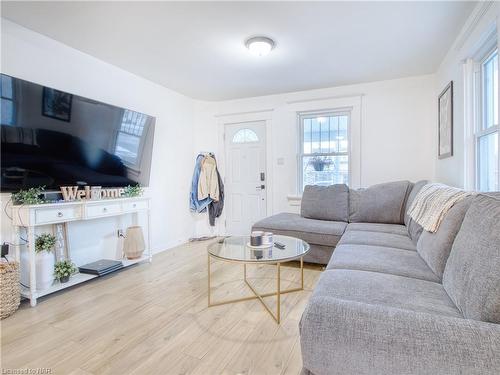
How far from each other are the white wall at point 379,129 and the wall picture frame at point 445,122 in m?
0.35

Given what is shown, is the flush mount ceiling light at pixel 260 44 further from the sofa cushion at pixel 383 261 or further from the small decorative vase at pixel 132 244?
the small decorative vase at pixel 132 244

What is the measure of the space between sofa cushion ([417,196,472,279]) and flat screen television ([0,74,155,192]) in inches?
117

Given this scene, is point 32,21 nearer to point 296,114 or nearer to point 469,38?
point 296,114

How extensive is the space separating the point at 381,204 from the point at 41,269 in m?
3.48

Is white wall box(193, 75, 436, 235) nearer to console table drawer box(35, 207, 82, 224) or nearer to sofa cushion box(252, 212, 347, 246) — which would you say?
sofa cushion box(252, 212, 347, 246)

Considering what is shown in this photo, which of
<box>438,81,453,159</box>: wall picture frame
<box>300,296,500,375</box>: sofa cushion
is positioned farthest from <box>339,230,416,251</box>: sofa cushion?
<box>300,296,500,375</box>: sofa cushion

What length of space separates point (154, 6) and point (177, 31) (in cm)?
36

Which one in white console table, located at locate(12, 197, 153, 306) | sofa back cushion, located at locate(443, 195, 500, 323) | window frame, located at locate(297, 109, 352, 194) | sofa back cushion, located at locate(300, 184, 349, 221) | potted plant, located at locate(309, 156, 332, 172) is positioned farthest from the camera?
potted plant, located at locate(309, 156, 332, 172)

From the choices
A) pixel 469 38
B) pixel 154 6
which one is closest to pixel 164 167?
pixel 154 6

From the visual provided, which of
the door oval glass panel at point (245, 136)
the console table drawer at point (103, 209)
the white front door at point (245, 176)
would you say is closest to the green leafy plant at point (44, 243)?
the console table drawer at point (103, 209)

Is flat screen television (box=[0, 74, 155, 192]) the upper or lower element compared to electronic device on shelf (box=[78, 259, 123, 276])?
upper

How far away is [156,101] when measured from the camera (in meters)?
3.87

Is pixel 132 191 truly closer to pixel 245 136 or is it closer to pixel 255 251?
pixel 255 251

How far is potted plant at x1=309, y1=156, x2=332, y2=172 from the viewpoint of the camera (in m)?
4.17
